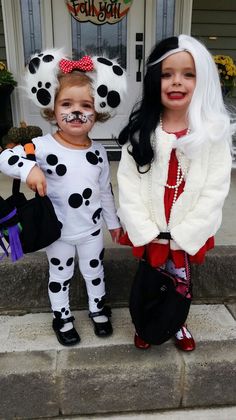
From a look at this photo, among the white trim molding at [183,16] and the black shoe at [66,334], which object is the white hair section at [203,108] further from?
the white trim molding at [183,16]

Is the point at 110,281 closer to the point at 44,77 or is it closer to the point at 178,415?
the point at 178,415

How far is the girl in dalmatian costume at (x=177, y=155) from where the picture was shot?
1509 millimetres

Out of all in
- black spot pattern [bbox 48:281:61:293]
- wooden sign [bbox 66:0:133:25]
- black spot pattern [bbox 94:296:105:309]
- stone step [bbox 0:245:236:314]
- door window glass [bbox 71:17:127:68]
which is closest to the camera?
black spot pattern [bbox 48:281:61:293]

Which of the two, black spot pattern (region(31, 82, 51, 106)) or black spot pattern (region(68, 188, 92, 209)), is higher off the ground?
black spot pattern (region(31, 82, 51, 106))

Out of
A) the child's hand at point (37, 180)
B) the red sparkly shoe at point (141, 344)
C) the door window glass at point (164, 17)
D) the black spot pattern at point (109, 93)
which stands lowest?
the red sparkly shoe at point (141, 344)

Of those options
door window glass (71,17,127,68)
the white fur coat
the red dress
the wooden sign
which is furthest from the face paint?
the wooden sign

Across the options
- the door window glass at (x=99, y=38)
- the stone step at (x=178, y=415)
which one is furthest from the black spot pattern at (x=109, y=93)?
the door window glass at (x=99, y=38)

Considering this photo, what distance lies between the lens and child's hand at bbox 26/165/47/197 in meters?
1.54

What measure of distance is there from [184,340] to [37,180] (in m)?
0.99

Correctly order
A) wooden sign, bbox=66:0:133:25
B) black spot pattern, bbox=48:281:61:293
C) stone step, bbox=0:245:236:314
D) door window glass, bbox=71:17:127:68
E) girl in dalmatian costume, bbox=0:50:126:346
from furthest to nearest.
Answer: door window glass, bbox=71:17:127:68, wooden sign, bbox=66:0:133:25, stone step, bbox=0:245:236:314, black spot pattern, bbox=48:281:61:293, girl in dalmatian costume, bbox=0:50:126:346

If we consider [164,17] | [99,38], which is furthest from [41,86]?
[164,17]

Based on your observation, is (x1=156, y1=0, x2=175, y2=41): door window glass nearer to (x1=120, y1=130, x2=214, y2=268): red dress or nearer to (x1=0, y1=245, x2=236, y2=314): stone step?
(x1=0, y1=245, x2=236, y2=314): stone step

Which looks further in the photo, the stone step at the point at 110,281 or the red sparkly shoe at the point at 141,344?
the stone step at the point at 110,281

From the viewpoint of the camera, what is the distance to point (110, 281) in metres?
2.16
